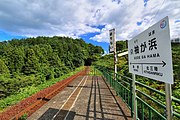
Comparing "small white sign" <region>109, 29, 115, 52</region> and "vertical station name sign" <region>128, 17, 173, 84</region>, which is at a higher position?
"small white sign" <region>109, 29, 115, 52</region>

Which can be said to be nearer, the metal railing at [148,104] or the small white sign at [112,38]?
the metal railing at [148,104]

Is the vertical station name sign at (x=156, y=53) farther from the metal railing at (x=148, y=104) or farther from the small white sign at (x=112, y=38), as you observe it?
the small white sign at (x=112, y=38)

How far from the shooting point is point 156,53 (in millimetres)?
1811

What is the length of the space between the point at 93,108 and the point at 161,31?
3256mm

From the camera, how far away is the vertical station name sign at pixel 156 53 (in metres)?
1.55

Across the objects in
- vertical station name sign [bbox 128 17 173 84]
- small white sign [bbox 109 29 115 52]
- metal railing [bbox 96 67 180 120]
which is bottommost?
metal railing [bbox 96 67 180 120]

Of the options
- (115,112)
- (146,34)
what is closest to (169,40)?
(146,34)

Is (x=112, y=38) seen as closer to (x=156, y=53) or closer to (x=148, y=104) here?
(x=148, y=104)

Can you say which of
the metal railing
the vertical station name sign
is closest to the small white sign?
the metal railing

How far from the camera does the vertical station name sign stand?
155 centimetres

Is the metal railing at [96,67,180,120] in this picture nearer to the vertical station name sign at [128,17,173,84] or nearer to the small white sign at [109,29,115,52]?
the vertical station name sign at [128,17,173,84]

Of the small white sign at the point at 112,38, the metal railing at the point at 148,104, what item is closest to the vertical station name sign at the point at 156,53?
the metal railing at the point at 148,104

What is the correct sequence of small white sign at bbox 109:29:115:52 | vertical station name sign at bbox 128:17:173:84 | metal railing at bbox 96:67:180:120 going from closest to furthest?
1. vertical station name sign at bbox 128:17:173:84
2. metal railing at bbox 96:67:180:120
3. small white sign at bbox 109:29:115:52

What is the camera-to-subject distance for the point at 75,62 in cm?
3991
